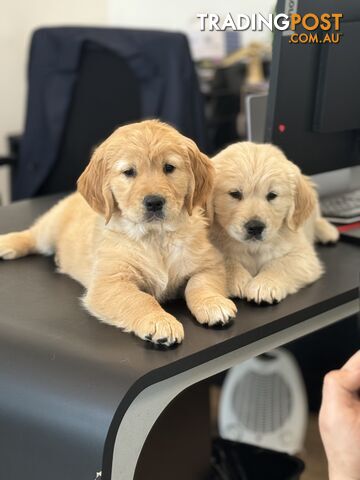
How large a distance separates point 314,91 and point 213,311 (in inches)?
25.8

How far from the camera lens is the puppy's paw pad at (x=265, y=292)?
1.28 metres

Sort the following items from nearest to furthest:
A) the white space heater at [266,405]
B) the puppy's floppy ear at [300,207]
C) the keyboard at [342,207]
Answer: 1. the puppy's floppy ear at [300,207]
2. the keyboard at [342,207]
3. the white space heater at [266,405]

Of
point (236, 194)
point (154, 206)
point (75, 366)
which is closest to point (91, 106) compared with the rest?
point (236, 194)

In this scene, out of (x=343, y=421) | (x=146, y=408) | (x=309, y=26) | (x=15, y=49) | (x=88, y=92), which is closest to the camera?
(x=343, y=421)

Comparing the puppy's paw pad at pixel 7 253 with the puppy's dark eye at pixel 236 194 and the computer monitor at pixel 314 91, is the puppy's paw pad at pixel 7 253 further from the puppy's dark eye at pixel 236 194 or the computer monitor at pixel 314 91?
the computer monitor at pixel 314 91

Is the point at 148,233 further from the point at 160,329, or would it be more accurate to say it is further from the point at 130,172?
the point at 160,329

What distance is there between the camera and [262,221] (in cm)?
132

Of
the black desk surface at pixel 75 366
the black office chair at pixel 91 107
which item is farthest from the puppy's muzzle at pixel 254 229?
the black office chair at pixel 91 107

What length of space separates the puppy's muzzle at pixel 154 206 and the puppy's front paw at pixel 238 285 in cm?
20

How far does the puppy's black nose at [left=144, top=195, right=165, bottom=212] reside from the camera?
1205 millimetres

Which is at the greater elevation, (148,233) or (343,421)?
(343,421)

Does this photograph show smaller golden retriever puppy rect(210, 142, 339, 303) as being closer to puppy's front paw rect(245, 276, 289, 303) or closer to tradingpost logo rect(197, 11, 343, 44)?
puppy's front paw rect(245, 276, 289, 303)

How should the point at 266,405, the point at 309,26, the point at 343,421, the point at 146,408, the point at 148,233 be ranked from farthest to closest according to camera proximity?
1. the point at 266,405
2. the point at 309,26
3. the point at 148,233
4. the point at 146,408
5. the point at 343,421

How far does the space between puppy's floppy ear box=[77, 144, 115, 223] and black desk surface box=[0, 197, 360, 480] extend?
17cm
